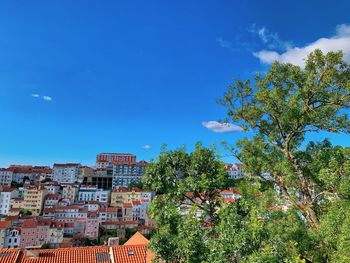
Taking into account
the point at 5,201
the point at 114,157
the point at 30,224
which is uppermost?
the point at 114,157

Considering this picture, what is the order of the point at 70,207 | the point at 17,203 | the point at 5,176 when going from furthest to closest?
1. the point at 5,176
2. the point at 17,203
3. the point at 70,207

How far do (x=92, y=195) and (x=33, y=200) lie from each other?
15.0m

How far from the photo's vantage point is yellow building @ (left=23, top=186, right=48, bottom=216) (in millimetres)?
70312

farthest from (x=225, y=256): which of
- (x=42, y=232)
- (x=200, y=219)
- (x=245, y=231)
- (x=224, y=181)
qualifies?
(x=42, y=232)

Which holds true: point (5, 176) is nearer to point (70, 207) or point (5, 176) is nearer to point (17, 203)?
point (17, 203)

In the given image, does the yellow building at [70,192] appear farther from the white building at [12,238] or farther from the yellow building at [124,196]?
the white building at [12,238]

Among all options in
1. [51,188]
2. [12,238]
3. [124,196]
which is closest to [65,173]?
[51,188]

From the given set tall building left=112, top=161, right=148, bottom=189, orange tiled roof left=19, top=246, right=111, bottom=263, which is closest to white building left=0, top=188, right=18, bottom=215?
tall building left=112, top=161, right=148, bottom=189

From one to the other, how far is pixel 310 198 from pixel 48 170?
318ft

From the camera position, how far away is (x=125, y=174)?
96500 mm

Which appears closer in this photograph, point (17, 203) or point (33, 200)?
point (33, 200)

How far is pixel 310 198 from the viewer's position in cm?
927

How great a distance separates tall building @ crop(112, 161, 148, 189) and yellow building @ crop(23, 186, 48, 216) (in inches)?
1051

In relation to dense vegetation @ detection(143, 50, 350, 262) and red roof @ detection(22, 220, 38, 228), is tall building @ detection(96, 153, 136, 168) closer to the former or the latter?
red roof @ detection(22, 220, 38, 228)
